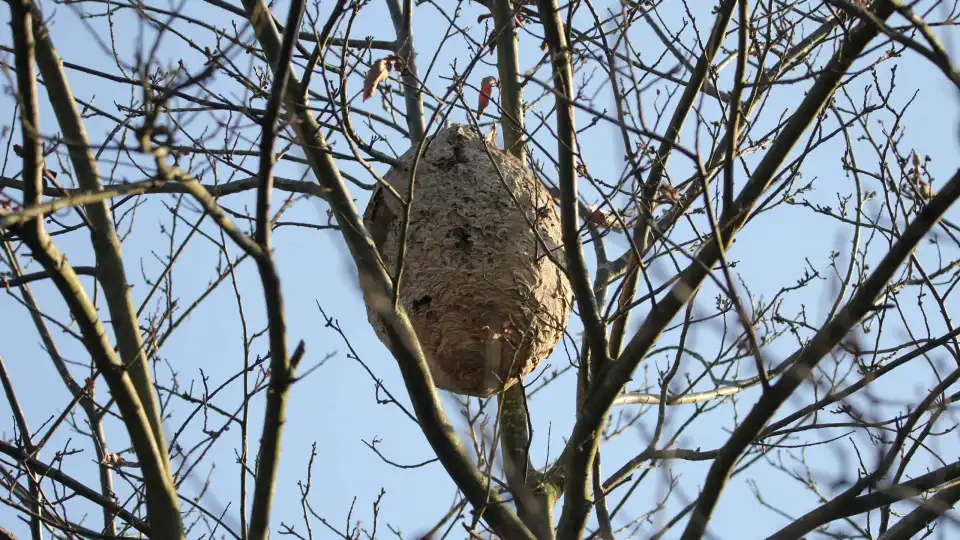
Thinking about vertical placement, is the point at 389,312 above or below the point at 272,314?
above

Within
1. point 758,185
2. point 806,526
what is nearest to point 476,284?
point 758,185

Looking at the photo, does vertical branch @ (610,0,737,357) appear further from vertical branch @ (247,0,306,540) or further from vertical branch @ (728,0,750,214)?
vertical branch @ (247,0,306,540)

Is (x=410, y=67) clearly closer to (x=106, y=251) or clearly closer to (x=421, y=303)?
(x=421, y=303)

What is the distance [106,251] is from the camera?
268cm

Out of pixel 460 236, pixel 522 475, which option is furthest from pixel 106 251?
pixel 522 475

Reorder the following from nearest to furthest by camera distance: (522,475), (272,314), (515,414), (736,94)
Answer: (272,314)
(736,94)
(522,475)
(515,414)

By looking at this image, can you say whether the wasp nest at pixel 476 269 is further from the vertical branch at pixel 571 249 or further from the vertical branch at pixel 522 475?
the vertical branch at pixel 571 249

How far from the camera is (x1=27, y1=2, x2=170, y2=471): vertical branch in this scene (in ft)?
8.20

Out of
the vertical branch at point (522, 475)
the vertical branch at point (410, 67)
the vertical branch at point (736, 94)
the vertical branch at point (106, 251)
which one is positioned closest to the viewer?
the vertical branch at point (736, 94)

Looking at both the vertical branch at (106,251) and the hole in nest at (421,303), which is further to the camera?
the hole in nest at (421,303)

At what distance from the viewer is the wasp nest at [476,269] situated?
139 inches

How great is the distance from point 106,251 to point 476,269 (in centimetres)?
132

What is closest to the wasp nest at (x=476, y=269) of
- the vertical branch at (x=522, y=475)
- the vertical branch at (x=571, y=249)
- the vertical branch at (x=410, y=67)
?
the vertical branch at (x=522, y=475)

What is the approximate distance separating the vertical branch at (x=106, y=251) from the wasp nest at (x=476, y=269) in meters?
1.11
